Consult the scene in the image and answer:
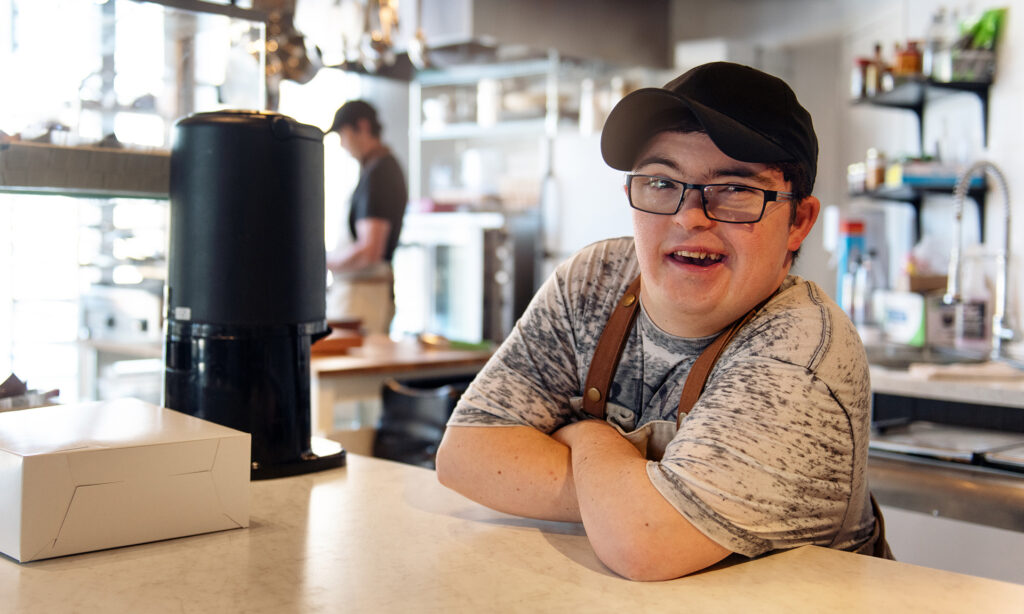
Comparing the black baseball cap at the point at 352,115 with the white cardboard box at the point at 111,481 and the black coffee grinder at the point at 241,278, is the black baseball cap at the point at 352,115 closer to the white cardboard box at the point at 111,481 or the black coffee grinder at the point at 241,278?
the black coffee grinder at the point at 241,278

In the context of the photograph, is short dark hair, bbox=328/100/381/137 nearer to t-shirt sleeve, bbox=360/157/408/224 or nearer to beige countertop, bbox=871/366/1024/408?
t-shirt sleeve, bbox=360/157/408/224

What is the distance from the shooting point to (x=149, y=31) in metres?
1.68

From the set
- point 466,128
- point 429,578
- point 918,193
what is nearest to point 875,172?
point 918,193

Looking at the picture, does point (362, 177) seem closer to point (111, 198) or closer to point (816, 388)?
point (111, 198)

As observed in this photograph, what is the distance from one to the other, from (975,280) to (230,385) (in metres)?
2.99

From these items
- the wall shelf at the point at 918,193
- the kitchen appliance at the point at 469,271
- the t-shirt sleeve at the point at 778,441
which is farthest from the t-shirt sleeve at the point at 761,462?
the kitchen appliance at the point at 469,271

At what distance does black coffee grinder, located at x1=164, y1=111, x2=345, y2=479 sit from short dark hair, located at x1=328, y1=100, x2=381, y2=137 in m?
3.03

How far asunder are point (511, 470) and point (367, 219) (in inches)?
128

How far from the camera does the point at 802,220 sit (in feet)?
4.37

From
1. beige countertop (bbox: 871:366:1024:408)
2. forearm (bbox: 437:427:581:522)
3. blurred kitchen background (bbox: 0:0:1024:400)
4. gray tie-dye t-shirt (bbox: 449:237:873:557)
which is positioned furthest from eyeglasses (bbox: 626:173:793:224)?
beige countertop (bbox: 871:366:1024:408)

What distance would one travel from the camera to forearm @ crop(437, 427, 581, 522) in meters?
1.22

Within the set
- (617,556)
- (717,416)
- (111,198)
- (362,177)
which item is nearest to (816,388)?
(717,416)

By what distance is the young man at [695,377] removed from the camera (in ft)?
3.56

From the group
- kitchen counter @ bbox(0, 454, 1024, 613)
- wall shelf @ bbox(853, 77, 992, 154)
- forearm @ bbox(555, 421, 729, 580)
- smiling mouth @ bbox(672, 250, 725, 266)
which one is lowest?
kitchen counter @ bbox(0, 454, 1024, 613)
